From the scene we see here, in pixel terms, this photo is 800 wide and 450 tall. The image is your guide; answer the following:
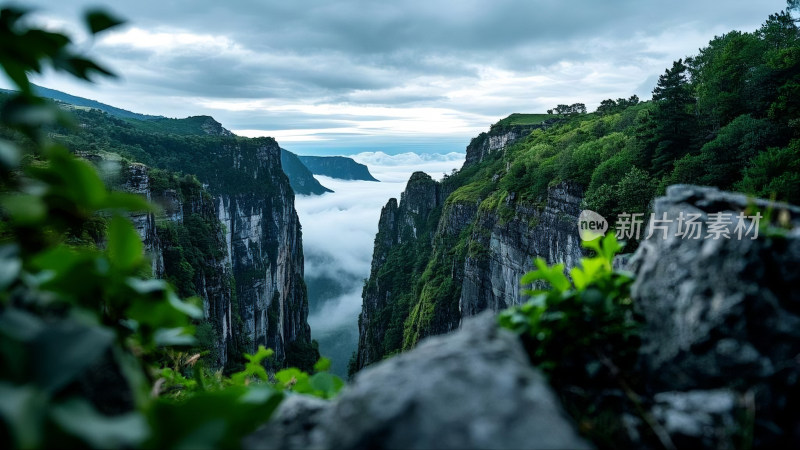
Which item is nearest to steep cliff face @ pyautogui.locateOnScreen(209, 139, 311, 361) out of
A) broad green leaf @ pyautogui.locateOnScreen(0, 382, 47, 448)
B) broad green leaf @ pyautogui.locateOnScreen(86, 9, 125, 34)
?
broad green leaf @ pyautogui.locateOnScreen(86, 9, 125, 34)

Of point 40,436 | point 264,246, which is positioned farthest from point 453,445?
point 264,246

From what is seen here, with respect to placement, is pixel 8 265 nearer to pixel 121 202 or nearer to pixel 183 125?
pixel 121 202

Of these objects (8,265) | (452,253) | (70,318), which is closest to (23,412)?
(70,318)

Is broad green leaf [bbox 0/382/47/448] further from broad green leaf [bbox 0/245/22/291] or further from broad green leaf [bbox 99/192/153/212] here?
broad green leaf [bbox 99/192/153/212]

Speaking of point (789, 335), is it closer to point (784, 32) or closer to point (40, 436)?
point (40, 436)

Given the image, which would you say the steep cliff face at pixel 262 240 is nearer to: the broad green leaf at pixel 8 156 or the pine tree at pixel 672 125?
the pine tree at pixel 672 125

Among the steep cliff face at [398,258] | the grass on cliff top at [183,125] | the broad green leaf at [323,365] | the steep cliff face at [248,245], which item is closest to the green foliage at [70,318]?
the broad green leaf at [323,365]

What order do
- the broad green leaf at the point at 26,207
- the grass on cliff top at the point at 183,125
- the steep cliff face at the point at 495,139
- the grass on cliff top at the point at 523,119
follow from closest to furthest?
1. the broad green leaf at the point at 26,207
2. the steep cliff face at the point at 495,139
3. the grass on cliff top at the point at 523,119
4. the grass on cliff top at the point at 183,125
